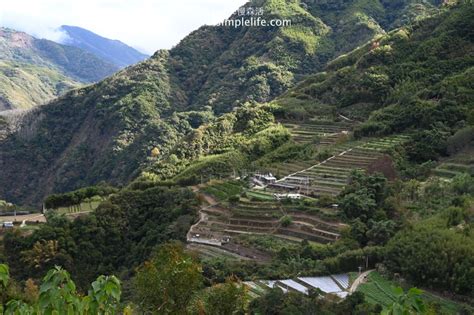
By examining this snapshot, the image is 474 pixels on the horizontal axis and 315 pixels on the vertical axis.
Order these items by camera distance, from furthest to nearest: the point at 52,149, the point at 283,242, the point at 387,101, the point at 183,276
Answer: the point at 52,149
the point at 387,101
the point at 283,242
the point at 183,276

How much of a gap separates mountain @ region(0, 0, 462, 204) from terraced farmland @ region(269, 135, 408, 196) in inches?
943

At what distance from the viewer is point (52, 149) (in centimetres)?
8019

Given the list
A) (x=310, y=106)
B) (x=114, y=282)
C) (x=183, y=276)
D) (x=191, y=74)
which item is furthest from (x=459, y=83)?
(x=191, y=74)

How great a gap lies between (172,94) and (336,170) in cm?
6016

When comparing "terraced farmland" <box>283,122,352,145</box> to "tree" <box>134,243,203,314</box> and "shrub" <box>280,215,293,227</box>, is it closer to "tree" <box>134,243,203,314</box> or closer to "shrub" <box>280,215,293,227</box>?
"shrub" <box>280,215,293,227</box>

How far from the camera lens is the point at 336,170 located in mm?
31438

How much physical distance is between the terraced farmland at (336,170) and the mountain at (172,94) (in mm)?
23944

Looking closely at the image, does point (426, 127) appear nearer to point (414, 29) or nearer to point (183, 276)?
point (414, 29)

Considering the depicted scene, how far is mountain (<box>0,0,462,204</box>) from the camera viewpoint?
235 feet

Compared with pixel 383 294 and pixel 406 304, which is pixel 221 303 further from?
pixel 383 294

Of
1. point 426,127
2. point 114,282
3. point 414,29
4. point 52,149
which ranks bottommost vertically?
point 52,149

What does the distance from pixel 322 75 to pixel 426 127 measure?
2347 cm

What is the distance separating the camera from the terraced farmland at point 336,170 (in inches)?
1150

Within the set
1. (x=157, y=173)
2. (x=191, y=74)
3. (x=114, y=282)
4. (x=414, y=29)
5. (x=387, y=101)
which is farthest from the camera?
(x=191, y=74)
